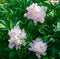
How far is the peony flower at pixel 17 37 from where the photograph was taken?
245 cm

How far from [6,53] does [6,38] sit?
0.48ft

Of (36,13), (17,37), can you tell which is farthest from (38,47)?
(36,13)

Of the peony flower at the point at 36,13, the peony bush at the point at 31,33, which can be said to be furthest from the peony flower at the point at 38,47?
the peony flower at the point at 36,13

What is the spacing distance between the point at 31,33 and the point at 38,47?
8.7 inches

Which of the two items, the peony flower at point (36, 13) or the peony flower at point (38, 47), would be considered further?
the peony flower at point (36, 13)

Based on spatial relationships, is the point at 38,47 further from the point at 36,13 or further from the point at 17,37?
the point at 36,13

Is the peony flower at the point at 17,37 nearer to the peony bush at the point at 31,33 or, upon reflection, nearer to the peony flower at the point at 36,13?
the peony bush at the point at 31,33

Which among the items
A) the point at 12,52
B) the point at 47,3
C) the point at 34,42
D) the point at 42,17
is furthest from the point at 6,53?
the point at 47,3

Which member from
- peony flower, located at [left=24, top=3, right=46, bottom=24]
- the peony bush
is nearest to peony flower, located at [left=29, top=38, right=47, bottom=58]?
the peony bush

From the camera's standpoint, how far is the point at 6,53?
259 cm

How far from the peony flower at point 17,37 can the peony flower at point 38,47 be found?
88 mm

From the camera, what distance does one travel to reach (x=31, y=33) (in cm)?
260

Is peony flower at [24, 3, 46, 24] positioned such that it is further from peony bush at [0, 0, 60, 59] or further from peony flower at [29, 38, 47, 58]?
peony flower at [29, 38, 47, 58]

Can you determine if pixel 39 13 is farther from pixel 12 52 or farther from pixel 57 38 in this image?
pixel 12 52
